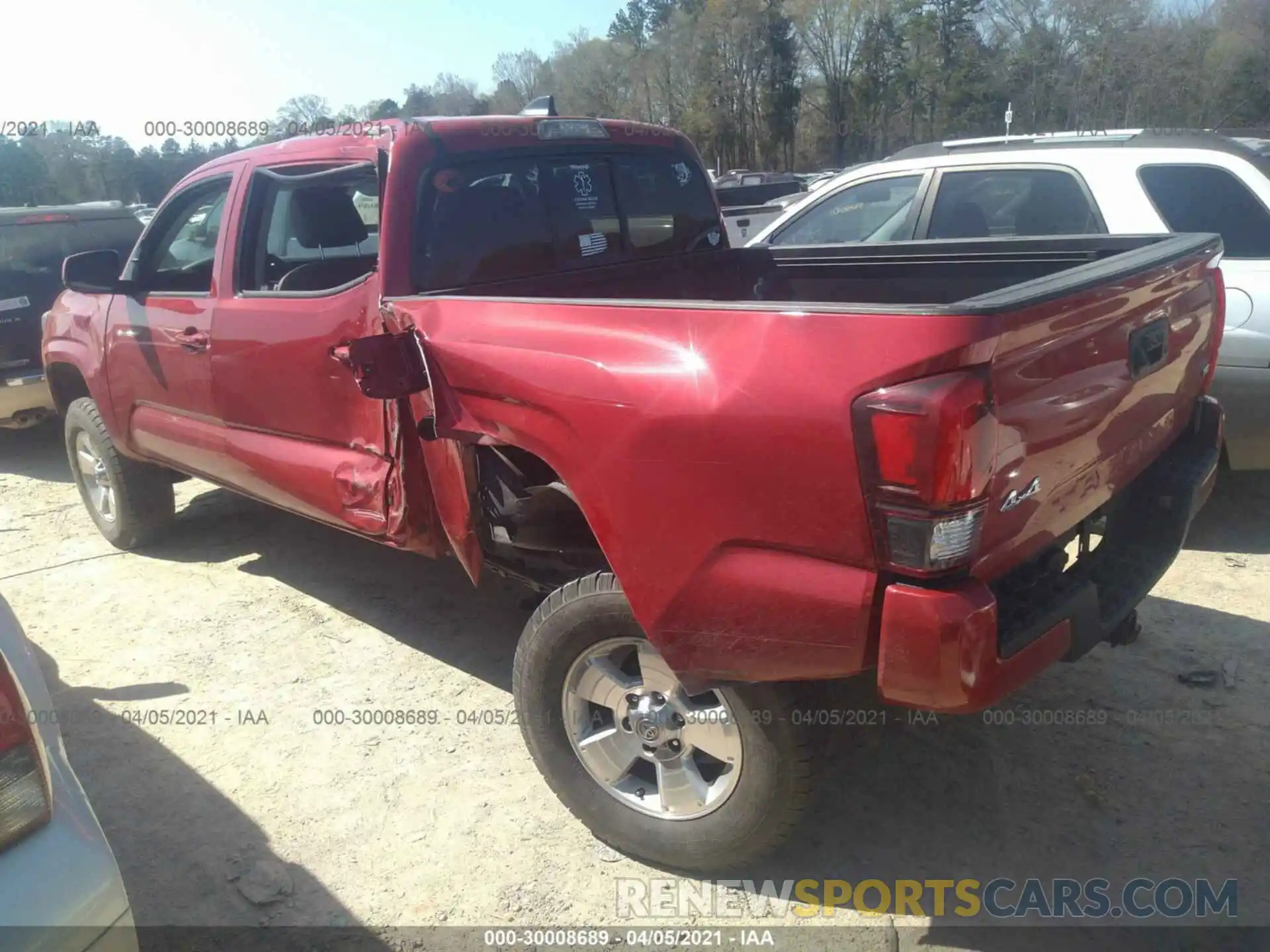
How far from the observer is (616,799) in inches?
111

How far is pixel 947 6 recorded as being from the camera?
42.1 metres

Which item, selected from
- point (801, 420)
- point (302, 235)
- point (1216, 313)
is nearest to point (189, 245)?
point (302, 235)

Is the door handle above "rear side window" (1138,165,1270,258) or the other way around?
the other way around

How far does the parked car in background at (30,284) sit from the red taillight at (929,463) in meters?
6.71

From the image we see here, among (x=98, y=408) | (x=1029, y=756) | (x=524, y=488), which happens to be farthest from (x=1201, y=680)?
(x=98, y=408)

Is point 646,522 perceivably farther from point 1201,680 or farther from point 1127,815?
point 1201,680

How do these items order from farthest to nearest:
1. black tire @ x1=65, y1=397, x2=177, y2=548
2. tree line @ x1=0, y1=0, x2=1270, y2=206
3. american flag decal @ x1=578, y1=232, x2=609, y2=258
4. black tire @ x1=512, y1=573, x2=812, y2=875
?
tree line @ x1=0, y1=0, x2=1270, y2=206, black tire @ x1=65, y1=397, x2=177, y2=548, american flag decal @ x1=578, y1=232, x2=609, y2=258, black tire @ x1=512, y1=573, x2=812, y2=875

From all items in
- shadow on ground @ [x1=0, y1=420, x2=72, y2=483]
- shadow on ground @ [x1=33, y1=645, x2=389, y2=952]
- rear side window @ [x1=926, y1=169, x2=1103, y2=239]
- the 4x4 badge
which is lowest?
shadow on ground @ [x1=0, y1=420, x2=72, y2=483]

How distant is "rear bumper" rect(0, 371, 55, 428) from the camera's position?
6.85 m

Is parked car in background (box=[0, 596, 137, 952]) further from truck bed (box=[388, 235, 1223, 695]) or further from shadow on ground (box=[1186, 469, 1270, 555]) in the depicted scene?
shadow on ground (box=[1186, 469, 1270, 555])

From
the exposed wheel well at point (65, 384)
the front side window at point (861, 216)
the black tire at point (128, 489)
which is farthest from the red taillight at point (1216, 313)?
the exposed wheel well at point (65, 384)

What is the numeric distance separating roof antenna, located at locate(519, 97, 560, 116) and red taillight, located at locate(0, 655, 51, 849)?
9.32 feet

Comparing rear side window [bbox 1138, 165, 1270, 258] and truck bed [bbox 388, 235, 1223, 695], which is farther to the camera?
rear side window [bbox 1138, 165, 1270, 258]

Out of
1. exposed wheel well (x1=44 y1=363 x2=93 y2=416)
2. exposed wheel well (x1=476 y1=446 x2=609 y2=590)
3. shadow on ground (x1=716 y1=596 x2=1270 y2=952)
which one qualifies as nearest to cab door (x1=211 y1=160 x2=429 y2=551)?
exposed wheel well (x1=476 y1=446 x2=609 y2=590)
